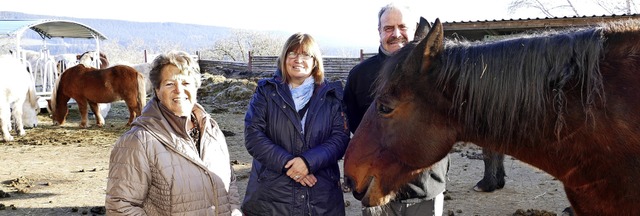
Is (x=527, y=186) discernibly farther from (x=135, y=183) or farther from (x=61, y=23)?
(x=61, y=23)

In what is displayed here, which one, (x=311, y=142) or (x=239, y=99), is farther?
(x=239, y=99)

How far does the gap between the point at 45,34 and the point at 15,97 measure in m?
7.88

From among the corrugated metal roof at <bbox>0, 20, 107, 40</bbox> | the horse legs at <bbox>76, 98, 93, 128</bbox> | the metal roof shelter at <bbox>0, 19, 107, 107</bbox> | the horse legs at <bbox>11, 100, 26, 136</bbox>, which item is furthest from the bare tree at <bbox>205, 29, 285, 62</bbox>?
the horse legs at <bbox>11, 100, 26, 136</bbox>

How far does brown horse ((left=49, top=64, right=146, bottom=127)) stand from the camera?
10.4 metres

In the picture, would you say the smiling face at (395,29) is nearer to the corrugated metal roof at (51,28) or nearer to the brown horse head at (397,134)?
the brown horse head at (397,134)

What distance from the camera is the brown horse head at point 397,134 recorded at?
75.7 inches

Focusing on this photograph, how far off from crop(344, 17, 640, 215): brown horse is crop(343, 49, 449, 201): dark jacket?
1.64ft

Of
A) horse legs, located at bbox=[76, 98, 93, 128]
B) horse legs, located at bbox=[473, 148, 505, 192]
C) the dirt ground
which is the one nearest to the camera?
the dirt ground

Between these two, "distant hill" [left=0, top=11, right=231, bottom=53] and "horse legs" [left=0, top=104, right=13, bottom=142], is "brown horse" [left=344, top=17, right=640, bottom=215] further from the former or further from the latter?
"distant hill" [left=0, top=11, right=231, bottom=53]

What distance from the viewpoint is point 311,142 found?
2.68 metres

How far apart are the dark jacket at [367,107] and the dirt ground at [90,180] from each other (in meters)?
1.73

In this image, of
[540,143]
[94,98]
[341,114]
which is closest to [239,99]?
[94,98]

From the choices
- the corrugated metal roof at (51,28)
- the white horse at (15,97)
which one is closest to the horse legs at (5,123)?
the white horse at (15,97)

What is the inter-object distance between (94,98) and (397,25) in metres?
9.36
